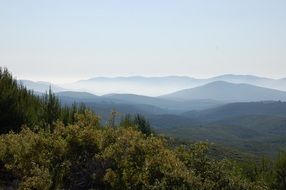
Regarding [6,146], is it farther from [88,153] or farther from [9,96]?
[9,96]

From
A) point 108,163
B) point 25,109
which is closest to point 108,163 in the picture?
point 108,163

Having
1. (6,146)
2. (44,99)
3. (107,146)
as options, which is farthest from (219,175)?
(44,99)

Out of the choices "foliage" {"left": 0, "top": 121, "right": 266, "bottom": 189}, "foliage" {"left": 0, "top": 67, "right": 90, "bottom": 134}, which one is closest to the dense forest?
"foliage" {"left": 0, "top": 121, "right": 266, "bottom": 189}

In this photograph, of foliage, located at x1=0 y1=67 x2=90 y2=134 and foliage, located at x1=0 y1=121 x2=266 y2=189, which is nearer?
foliage, located at x1=0 y1=121 x2=266 y2=189

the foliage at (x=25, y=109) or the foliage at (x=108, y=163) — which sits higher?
the foliage at (x=25, y=109)

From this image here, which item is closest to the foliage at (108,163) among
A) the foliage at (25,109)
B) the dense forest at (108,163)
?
the dense forest at (108,163)

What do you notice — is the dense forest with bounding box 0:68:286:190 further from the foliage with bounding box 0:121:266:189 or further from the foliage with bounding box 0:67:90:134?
the foliage with bounding box 0:67:90:134

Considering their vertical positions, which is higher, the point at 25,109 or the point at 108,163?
the point at 25,109

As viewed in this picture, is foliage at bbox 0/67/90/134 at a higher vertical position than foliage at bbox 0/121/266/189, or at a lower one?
higher

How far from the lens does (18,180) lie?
48.4 ft

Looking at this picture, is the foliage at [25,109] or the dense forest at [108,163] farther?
the foliage at [25,109]

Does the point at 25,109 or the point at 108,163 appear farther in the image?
the point at 25,109

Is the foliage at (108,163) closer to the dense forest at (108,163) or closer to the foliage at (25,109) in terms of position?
the dense forest at (108,163)

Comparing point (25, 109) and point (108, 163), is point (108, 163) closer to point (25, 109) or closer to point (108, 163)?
point (108, 163)
